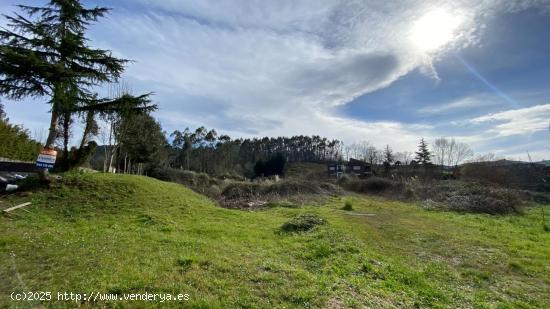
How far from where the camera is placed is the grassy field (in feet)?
14.6

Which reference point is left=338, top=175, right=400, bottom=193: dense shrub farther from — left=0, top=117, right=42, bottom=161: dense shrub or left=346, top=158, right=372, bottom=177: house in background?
left=0, top=117, right=42, bottom=161: dense shrub

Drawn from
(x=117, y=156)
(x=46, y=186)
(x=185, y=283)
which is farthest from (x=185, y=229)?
(x=117, y=156)

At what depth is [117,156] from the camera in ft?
95.8

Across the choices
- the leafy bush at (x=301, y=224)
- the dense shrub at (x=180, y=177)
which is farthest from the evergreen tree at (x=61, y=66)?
the dense shrub at (x=180, y=177)

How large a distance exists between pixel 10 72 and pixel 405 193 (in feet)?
96.3

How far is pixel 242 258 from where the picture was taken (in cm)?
628

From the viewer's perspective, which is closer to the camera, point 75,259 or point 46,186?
point 75,259

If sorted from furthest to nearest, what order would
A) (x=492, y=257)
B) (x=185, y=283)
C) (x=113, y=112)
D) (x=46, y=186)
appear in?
(x=113, y=112) < (x=46, y=186) < (x=492, y=257) < (x=185, y=283)

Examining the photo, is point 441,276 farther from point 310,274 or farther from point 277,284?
point 277,284

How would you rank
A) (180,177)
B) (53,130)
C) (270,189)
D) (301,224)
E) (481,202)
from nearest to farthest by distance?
(301,224), (53,130), (481,202), (270,189), (180,177)

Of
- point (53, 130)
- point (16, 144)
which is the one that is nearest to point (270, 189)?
point (53, 130)

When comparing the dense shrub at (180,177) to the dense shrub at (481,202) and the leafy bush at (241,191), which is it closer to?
the leafy bush at (241,191)

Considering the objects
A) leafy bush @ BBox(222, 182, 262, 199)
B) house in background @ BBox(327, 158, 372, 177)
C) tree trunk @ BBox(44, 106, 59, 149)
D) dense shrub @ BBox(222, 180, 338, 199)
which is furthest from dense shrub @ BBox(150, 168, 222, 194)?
house in background @ BBox(327, 158, 372, 177)

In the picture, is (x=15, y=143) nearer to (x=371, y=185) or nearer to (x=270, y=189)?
(x=270, y=189)
